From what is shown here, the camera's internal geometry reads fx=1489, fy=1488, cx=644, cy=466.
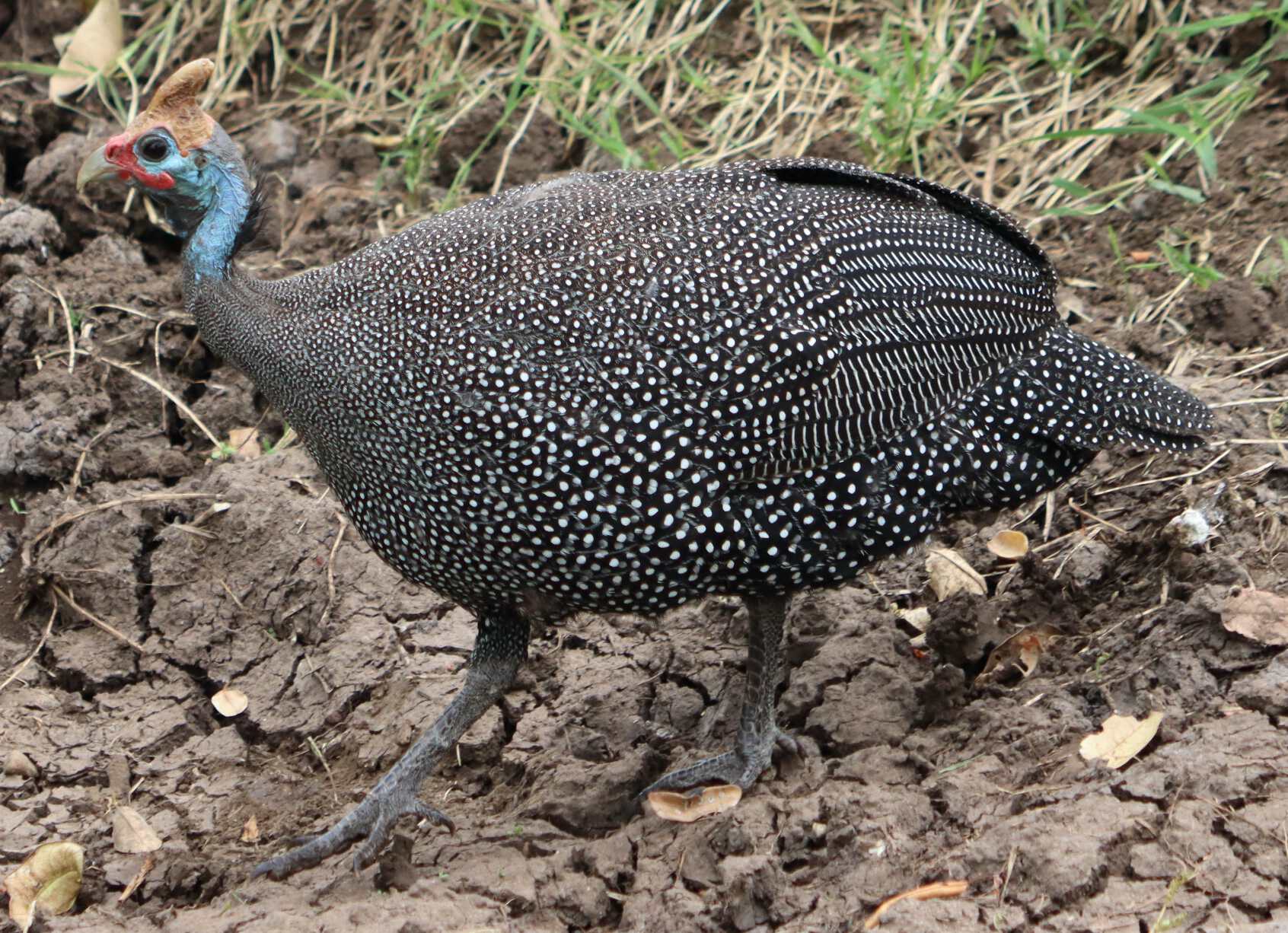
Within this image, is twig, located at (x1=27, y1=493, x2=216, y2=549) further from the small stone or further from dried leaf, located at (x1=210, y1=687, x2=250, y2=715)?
the small stone

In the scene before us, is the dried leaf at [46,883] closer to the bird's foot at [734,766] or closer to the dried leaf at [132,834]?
the dried leaf at [132,834]

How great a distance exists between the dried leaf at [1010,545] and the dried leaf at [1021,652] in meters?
0.31

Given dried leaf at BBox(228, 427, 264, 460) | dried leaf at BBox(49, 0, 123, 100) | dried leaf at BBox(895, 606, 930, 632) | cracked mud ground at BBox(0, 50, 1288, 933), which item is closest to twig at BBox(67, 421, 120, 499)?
cracked mud ground at BBox(0, 50, 1288, 933)

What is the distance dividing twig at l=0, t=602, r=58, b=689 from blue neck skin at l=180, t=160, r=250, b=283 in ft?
4.33

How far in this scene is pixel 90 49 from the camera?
6.13 m

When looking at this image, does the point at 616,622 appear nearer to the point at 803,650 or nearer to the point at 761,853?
the point at 803,650

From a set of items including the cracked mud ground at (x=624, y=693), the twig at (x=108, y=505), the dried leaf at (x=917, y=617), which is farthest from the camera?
the twig at (x=108, y=505)

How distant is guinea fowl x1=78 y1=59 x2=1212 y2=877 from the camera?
3.22m

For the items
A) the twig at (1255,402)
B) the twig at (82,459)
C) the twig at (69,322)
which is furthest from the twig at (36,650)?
the twig at (1255,402)

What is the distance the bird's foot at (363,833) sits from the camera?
3492 millimetres

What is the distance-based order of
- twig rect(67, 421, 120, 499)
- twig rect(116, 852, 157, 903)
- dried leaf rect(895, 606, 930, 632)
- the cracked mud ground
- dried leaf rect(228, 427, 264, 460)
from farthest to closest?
dried leaf rect(228, 427, 264, 460), twig rect(67, 421, 120, 499), dried leaf rect(895, 606, 930, 632), twig rect(116, 852, 157, 903), the cracked mud ground

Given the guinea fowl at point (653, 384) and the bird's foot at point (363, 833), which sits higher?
the guinea fowl at point (653, 384)

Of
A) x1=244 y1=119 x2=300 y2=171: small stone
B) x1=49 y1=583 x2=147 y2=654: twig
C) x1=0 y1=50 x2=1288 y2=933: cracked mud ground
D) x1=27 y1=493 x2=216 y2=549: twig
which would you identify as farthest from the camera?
x1=244 y1=119 x2=300 y2=171: small stone

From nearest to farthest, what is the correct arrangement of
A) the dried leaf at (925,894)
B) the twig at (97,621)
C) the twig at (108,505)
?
1. the dried leaf at (925,894)
2. the twig at (97,621)
3. the twig at (108,505)
